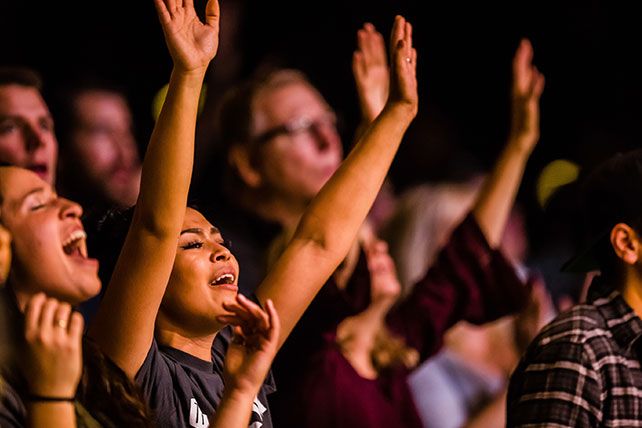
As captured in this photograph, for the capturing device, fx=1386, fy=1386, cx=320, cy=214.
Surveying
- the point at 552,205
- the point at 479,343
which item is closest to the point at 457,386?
the point at 479,343

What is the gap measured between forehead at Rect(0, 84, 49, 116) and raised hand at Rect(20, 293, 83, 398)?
4.08 ft

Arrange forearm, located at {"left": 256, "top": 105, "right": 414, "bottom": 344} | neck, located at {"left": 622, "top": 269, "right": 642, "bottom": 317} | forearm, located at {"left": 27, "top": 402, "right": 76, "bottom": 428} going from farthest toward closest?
neck, located at {"left": 622, "top": 269, "right": 642, "bottom": 317} < forearm, located at {"left": 256, "top": 105, "right": 414, "bottom": 344} < forearm, located at {"left": 27, "top": 402, "right": 76, "bottom": 428}

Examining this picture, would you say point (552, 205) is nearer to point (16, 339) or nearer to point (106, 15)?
point (16, 339)

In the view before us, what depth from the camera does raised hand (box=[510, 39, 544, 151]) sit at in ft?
12.2

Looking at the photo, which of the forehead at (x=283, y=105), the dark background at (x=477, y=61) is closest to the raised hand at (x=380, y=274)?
the forehead at (x=283, y=105)

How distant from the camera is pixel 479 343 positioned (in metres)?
4.86

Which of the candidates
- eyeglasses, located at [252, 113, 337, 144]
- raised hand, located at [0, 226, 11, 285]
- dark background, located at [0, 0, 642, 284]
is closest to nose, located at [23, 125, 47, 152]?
eyeglasses, located at [252, 113, 337, 144]

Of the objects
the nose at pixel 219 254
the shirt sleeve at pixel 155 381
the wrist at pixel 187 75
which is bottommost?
the shirt sleeve at pixel 155 381

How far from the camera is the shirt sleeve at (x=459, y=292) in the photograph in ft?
12.3

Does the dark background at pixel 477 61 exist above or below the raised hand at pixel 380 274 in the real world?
above

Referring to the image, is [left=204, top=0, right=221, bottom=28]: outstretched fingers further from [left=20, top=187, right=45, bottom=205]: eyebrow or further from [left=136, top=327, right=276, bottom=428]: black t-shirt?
[left=136, top=327, right=276, bottom=428]: black t-shirt

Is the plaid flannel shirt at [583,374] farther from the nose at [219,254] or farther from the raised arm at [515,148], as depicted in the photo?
the raised arm at [515,148]

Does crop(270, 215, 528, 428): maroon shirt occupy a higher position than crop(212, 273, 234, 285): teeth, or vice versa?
crop(212, 273, 234, 285): teeth

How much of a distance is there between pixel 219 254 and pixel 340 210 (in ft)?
1.01
